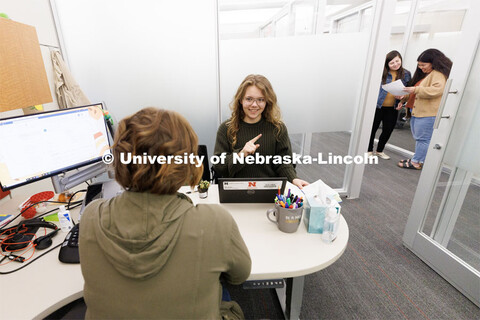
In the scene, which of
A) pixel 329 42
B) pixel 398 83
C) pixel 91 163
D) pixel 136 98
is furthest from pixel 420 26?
pixel 91 163

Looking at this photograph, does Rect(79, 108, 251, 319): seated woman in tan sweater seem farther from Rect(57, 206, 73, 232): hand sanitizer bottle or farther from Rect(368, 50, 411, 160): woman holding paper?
Rect(368, 50, 411, 160): woman holding paper

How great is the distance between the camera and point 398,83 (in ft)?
9.11

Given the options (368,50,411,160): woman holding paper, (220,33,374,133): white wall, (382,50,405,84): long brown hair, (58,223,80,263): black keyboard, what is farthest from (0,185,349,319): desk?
(368,50,411,160): woman holding paper

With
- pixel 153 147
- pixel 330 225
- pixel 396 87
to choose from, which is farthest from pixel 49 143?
pixel 396 87

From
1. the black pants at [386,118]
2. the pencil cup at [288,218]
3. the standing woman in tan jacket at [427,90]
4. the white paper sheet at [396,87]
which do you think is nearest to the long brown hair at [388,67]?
the standing woman in tan jacket at [427,90]

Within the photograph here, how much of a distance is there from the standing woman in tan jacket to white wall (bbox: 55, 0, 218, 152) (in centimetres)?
248

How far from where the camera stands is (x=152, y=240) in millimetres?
582

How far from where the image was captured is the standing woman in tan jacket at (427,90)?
2.81 m

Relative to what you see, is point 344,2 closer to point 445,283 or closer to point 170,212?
point 445,283

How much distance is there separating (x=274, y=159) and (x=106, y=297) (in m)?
1.27

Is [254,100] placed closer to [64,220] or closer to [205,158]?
[205,158]

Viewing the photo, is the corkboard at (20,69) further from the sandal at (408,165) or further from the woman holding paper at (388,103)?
the sandal at (408,165)

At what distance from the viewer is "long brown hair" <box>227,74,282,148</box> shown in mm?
1605

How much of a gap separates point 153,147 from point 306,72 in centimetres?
194
